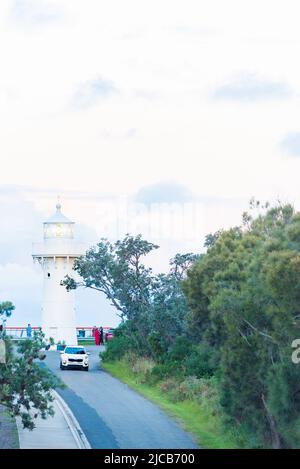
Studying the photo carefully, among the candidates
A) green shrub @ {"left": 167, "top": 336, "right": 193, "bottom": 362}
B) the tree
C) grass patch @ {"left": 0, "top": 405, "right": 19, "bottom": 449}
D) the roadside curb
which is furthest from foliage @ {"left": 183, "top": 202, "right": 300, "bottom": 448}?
green shrub @ {"left": 167, "top": 336, "right": 193, "bottom": 362}

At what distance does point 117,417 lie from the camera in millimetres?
37000

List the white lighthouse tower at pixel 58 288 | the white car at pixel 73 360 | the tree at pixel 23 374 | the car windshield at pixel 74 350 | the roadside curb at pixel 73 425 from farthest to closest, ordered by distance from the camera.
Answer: the white lighthouse tower at pixel 58 288, the car windshield at pixel 74 350, the white car at pixel 73 360, the roadside curb at pixel 73 425, the tree at pixel 23 374

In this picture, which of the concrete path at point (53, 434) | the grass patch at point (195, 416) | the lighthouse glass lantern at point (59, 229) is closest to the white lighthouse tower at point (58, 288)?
the lighthouse glass lantern at point (59, 229)

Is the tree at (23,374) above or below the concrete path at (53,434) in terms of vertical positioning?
above

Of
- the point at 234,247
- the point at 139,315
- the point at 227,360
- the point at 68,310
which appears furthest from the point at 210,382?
the point at 68,310

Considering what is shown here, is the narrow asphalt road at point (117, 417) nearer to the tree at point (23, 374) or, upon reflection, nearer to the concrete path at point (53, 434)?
the concrete path at point (53, 434)

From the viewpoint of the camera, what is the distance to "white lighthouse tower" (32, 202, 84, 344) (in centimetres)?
7088

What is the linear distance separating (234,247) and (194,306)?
3.25 meters

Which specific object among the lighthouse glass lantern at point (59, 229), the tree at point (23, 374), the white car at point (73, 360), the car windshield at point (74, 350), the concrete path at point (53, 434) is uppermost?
the lighthouse glass lantern at point (59, 229)

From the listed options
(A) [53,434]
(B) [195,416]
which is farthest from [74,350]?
(A) [53,434]

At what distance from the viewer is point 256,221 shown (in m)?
34.8

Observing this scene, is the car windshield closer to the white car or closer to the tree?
the white car

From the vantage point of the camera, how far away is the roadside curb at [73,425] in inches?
1209

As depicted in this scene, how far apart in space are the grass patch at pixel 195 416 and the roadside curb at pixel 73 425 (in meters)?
3.13
